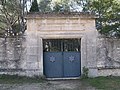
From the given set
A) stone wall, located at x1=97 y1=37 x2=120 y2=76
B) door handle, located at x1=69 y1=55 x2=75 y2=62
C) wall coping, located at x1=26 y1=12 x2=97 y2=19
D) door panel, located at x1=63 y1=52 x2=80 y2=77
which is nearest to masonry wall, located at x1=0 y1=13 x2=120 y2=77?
stone wall, located at x1=97 y1=37 x2=120 y2=76

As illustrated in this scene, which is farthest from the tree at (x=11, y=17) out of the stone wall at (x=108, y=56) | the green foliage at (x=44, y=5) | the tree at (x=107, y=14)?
the stone wall at (x=108, y=56)

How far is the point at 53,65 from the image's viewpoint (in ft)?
48.0

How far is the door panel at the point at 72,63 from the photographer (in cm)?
1469

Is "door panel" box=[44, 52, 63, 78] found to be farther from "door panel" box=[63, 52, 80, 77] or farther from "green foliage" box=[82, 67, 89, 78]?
"green foliage" box=[82, 67, 89, 78]

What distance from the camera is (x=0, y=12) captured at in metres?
25.7

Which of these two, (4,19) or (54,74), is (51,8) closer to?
(4,19)

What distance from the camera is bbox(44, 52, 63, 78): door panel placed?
1461 centimetres

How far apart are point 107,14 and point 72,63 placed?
875cm

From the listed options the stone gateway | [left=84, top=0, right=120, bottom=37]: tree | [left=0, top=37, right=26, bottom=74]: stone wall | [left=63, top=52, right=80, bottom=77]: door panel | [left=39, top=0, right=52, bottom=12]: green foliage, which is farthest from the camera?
[left=39, top=0, right=52, bottom=12]: green foliage

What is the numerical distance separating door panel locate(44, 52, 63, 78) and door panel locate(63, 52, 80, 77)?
29 centimetres

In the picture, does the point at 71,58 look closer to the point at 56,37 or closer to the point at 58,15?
the point at 56,37

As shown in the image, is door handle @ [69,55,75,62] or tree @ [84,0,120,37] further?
tree @ [84,0,120,37]

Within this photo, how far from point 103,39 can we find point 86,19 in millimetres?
1466

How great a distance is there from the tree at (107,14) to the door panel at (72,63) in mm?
6015
